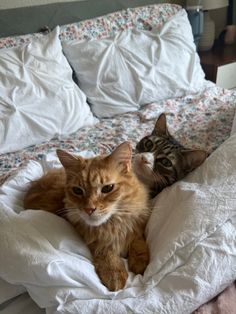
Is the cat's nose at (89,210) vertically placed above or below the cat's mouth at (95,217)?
above

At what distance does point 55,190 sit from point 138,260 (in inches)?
14.2

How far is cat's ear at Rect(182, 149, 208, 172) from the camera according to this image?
127 cm

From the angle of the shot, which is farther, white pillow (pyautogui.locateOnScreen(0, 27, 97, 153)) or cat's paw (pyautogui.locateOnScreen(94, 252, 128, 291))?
white pillow (pyautogui.locateOnScreen(0, 27, 97, 153))

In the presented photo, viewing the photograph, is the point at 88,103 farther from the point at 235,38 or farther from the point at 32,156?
the point at 235,38

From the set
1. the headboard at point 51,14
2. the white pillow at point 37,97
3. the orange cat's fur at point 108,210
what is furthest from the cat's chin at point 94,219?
the headboard at point 51,14

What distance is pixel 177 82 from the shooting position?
7.56 ft

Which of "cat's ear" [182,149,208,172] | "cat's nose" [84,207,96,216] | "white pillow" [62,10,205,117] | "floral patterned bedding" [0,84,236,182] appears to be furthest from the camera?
"white pillow" [62,10,205,117]

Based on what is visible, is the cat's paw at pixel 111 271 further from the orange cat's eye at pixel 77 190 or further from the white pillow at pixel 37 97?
the white pillow at pixel 37 97

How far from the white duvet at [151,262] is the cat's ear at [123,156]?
0.63 ft

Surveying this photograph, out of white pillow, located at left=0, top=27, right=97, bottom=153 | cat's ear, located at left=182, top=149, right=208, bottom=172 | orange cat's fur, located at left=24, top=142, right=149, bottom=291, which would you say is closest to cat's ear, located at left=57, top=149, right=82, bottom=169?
orange cat's fur, located at left=24, top=142, right=149, bottom=291

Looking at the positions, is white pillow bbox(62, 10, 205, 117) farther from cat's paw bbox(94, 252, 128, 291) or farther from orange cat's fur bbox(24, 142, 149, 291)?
cat's paw bbox(94, 252, 128, 291)

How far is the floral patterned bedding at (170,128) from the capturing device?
5.63ft

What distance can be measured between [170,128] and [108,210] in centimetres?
105

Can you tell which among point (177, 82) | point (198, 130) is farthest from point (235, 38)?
point (198, 130)
